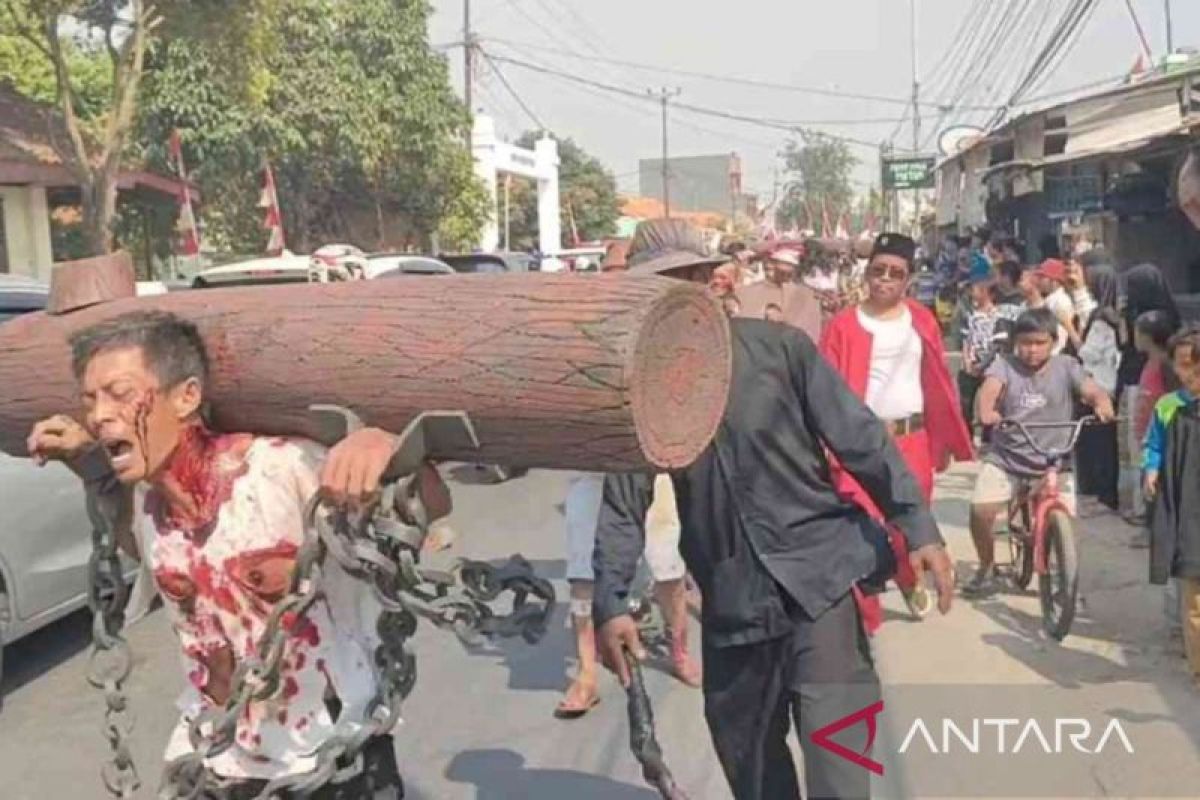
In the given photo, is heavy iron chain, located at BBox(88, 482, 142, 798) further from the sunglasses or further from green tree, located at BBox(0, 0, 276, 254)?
green tree, located at BBox(0, 0, 276, 254)

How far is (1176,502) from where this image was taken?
5.27 metres

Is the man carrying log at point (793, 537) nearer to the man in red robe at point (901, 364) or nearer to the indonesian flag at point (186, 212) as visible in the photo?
the man in red robe at point (901, 364)

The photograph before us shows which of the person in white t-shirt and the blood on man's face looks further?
the person in white t-shirt

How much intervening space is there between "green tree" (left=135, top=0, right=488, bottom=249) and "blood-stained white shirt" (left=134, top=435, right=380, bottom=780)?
62.5ft

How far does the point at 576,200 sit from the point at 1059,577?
52531mm

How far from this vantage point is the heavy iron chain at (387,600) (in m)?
1.98

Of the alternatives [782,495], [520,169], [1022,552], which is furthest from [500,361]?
[520,169]

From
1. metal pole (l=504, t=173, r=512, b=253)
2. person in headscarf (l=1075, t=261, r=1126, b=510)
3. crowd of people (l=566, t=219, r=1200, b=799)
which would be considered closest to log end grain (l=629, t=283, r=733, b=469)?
crowd of people (l=566, t=219, r=1200, b=799)

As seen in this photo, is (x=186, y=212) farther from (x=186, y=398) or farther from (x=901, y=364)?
(x=186, y=398)

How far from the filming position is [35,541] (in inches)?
228

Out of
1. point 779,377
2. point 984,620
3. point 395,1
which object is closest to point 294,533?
point 779,377

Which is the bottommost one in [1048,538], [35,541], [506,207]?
[1048,538]

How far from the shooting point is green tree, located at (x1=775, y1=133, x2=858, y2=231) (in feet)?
255

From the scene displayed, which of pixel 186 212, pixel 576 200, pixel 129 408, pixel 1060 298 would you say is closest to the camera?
pixel 129 408
